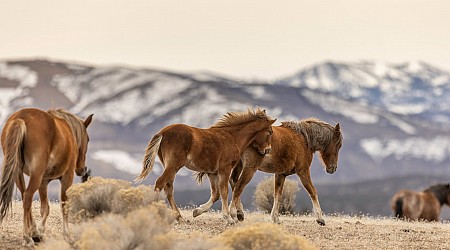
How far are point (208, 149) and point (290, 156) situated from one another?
219cm

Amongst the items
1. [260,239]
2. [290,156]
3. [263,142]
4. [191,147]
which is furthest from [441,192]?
[260,239]

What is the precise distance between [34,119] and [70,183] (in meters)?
1.29

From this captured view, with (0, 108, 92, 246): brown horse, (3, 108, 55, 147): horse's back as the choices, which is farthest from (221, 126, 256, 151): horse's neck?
(3, 108, 55, 147): horse's back

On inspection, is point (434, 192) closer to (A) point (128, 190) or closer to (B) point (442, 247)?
(B) point (442, 247)

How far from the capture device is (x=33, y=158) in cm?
1188

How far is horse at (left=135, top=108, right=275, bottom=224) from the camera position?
50.6 ft

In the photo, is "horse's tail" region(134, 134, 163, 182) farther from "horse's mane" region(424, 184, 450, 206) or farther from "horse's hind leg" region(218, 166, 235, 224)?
"horse's mane" region(424, 184, 450, 206)

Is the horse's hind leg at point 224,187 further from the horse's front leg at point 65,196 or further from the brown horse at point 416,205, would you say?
the brown horse at point 416,205

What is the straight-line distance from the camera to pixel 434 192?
28.7 m

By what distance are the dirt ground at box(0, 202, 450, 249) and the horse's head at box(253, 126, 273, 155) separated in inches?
61.0

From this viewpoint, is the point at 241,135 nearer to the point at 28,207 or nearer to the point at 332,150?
the point at 332,150

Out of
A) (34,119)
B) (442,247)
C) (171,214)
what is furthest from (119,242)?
(442,247)

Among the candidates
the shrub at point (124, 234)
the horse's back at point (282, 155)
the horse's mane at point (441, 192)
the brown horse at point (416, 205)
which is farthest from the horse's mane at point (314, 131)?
the horse's mane at point (441, 192)

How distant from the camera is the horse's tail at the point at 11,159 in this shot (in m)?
11.8
